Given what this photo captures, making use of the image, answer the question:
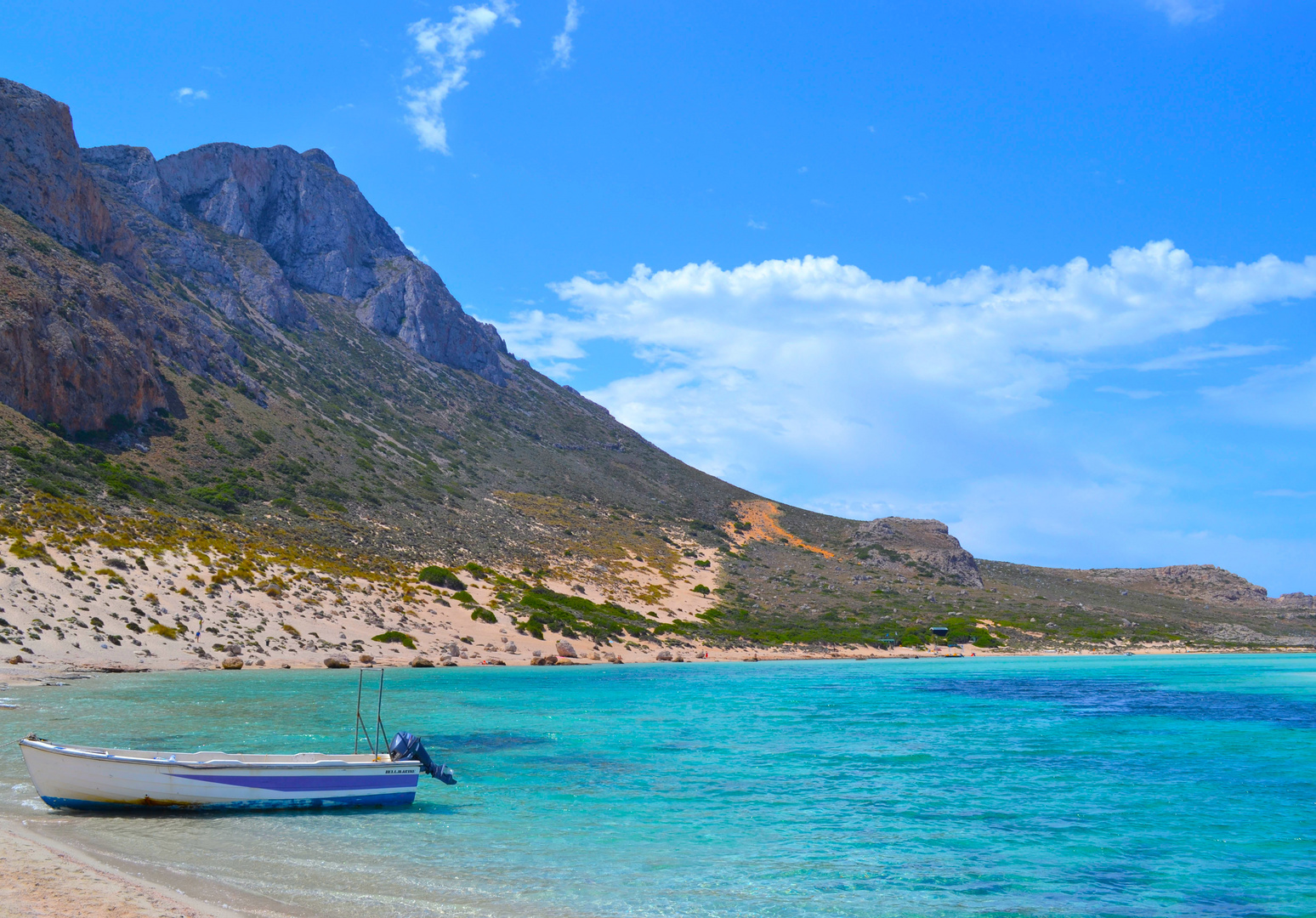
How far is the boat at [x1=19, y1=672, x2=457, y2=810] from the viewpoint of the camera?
15.4 meters

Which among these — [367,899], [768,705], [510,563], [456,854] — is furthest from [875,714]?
[510,563]

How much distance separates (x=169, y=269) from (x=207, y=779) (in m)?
110

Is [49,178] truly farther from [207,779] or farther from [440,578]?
[207,779]

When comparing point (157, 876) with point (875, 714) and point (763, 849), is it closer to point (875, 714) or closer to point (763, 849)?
point (763, 849)

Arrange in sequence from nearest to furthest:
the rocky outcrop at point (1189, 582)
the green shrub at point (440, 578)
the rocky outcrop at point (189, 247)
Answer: the green shrub at point (440, 578) < the rocky outcrop at point (189, 247) < the rocky outcrop at point (1189, 582)

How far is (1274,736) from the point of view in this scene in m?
31.8

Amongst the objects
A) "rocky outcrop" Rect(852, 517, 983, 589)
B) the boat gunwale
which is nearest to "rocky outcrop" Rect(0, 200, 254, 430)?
the boat gunwale

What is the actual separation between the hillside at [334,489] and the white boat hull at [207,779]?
2913cm

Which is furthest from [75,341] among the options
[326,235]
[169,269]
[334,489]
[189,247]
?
[326,235]

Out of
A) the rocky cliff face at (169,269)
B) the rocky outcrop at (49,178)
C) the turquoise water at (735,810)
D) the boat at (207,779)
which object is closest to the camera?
the turquoise water at (735,810)

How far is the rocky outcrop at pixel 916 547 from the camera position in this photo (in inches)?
5059

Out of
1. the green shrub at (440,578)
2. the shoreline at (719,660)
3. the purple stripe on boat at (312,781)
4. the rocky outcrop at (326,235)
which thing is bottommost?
the shoreline at (719,660)

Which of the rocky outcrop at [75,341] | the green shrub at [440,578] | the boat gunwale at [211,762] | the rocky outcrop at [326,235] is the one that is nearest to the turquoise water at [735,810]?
the boat gunwale at [211,762]

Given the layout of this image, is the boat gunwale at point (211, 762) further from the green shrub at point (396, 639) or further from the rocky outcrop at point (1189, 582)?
the rocky outcrop at point (1189, 582)
